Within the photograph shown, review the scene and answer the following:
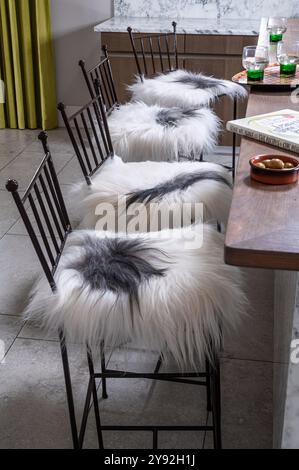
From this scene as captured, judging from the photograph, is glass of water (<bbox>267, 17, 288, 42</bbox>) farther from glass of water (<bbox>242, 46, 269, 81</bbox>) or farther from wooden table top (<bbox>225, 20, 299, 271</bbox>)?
wooden table top (<bbox>225, 20, 299, 271</bbox>)

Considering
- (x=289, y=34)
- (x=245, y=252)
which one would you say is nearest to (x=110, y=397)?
(x=245, y=252)

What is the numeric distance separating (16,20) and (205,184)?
2705 mm

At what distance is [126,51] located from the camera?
3.96 meters

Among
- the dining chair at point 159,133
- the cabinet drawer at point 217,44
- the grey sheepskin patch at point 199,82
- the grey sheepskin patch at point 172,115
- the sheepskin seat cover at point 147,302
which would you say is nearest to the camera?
the sheepskin seat cover at point 147,302

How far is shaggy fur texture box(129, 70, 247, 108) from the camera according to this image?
3.00 m

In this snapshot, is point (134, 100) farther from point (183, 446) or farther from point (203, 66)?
point (183, 446)

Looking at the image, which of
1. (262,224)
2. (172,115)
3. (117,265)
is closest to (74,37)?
(172,115)

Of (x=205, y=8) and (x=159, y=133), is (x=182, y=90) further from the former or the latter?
(x=205, y=8)

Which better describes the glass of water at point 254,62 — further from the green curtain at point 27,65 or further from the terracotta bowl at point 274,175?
the green curtain at point 27,65

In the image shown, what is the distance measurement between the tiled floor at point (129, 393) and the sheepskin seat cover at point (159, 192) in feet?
1.58

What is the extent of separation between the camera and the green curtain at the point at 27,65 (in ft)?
13.7

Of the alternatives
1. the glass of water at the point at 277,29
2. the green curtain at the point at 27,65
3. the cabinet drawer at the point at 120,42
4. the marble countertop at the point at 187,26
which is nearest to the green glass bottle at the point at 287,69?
the glass of water at the point at 277,29

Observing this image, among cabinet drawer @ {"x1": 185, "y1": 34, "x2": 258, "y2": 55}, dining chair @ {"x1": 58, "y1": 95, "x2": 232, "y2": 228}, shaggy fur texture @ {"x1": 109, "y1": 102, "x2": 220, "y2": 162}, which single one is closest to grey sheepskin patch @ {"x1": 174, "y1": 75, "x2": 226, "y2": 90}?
shaggy fur texture @ {"x1": 109, "y1": 102, "x2": 220, "y2": 162}

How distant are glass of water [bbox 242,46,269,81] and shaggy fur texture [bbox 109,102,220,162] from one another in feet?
1.36
